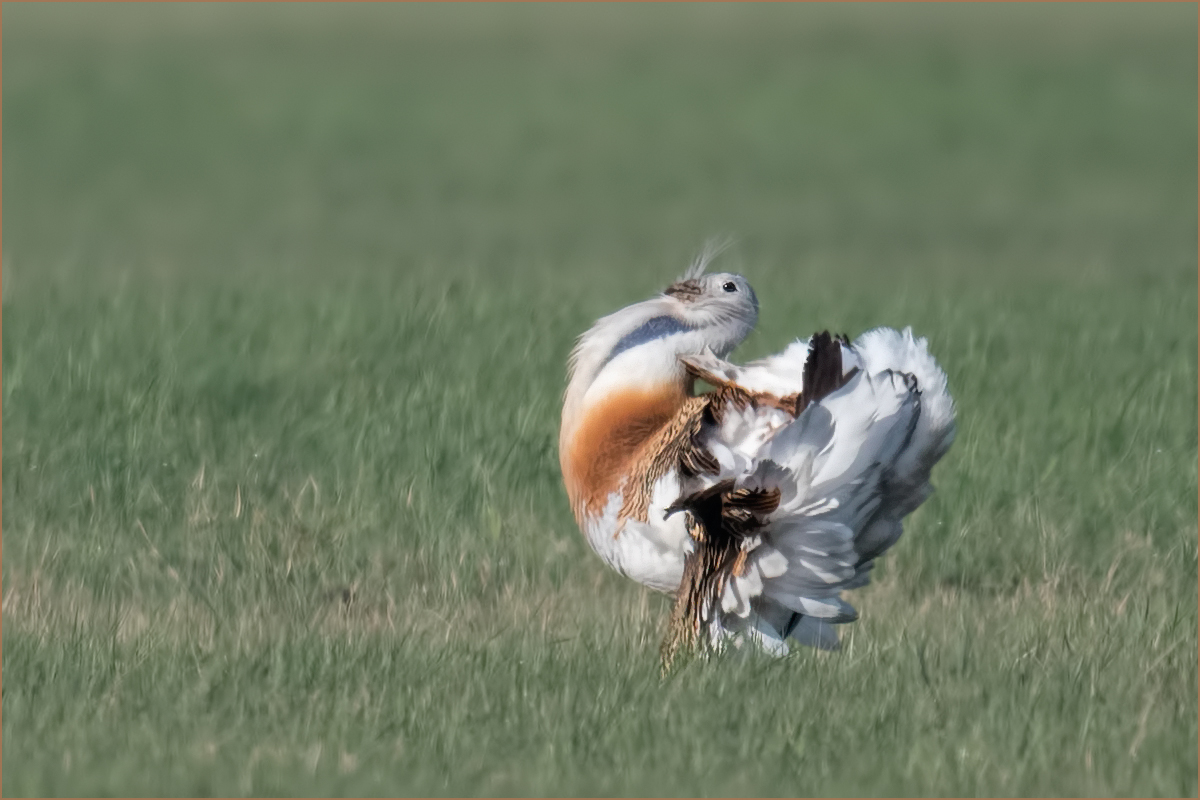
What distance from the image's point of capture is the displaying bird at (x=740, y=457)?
4086 millimetres

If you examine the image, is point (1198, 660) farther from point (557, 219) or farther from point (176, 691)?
point (557, 219)

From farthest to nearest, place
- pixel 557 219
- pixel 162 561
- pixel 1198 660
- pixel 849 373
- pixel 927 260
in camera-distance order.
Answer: pixel 557 219 → pixel 927 260 → pixel 162 561 → pixel 1198 660 → pixel 849 373

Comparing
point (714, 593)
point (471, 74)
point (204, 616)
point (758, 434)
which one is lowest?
point (204, 616)

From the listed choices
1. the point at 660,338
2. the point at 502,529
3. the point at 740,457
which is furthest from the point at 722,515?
the point at 502,529

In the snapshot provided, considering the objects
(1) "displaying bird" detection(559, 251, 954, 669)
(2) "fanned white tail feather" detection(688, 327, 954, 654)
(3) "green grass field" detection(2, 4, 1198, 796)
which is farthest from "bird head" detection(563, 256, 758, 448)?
(3) "green grass field" detection(2, 4, 1198, 796)

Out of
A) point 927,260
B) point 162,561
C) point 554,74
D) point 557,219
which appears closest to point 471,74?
point 554,74

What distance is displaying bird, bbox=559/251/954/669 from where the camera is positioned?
4086 mm

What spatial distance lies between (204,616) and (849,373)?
1975 mm

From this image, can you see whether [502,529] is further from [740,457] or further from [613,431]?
[740,457]

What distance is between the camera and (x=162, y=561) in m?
5.36

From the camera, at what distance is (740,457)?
4164 millimetres

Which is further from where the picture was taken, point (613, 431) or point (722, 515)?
point (613, 431)

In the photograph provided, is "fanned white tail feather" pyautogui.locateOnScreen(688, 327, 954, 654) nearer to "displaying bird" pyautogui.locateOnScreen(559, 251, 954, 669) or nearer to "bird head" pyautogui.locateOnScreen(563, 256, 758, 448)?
"displaying bird" pyautogui.locateOnScreen(559, 251, 954, 669)

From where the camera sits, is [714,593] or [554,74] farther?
[554,74]
